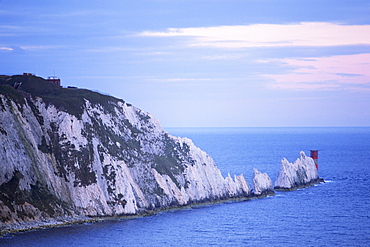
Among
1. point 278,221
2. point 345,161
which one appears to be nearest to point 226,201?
point 278,221

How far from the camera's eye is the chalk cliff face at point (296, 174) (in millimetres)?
119500

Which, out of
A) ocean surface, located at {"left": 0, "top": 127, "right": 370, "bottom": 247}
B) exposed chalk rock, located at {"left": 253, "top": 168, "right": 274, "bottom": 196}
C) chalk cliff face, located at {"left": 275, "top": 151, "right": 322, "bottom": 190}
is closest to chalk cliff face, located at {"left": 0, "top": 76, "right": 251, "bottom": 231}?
exposed chalk rock, located at {"left": 253, "top": 168, "right": 274, "bottom": 196}

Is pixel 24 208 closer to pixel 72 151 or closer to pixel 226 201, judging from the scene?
pixel 72 151

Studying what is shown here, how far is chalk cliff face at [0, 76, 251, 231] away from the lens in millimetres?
79250

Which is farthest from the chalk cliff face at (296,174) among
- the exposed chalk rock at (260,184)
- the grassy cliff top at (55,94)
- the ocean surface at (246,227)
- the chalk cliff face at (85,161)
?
the grassy cliff top at (55,94)

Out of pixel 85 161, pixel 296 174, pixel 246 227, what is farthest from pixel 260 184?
pixel 85 161

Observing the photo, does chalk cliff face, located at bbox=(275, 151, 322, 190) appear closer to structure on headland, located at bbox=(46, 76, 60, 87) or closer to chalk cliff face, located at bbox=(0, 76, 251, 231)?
chalk cliff face, located at bbox=(0, 76, 251, 231)

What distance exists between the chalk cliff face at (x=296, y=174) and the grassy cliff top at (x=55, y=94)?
128 ft

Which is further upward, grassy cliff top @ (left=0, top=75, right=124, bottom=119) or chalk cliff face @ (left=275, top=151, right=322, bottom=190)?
grassy cliff top @ (left=0, top=75, right=124, bottom=119)

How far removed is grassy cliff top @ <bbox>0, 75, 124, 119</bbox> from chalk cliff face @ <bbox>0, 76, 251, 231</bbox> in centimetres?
18

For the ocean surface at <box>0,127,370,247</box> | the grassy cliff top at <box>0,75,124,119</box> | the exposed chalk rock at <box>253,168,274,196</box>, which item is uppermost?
the grassy cliff top at <box>0,75,124,119</box>

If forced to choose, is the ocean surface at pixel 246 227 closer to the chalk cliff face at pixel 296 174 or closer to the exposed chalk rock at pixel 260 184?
the exposed chalk rock at pixel 260 184

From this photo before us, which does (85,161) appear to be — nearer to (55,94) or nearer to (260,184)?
(55,94)

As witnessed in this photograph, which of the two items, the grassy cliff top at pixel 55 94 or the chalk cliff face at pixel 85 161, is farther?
the grassy cliff top at pixel 55 94
